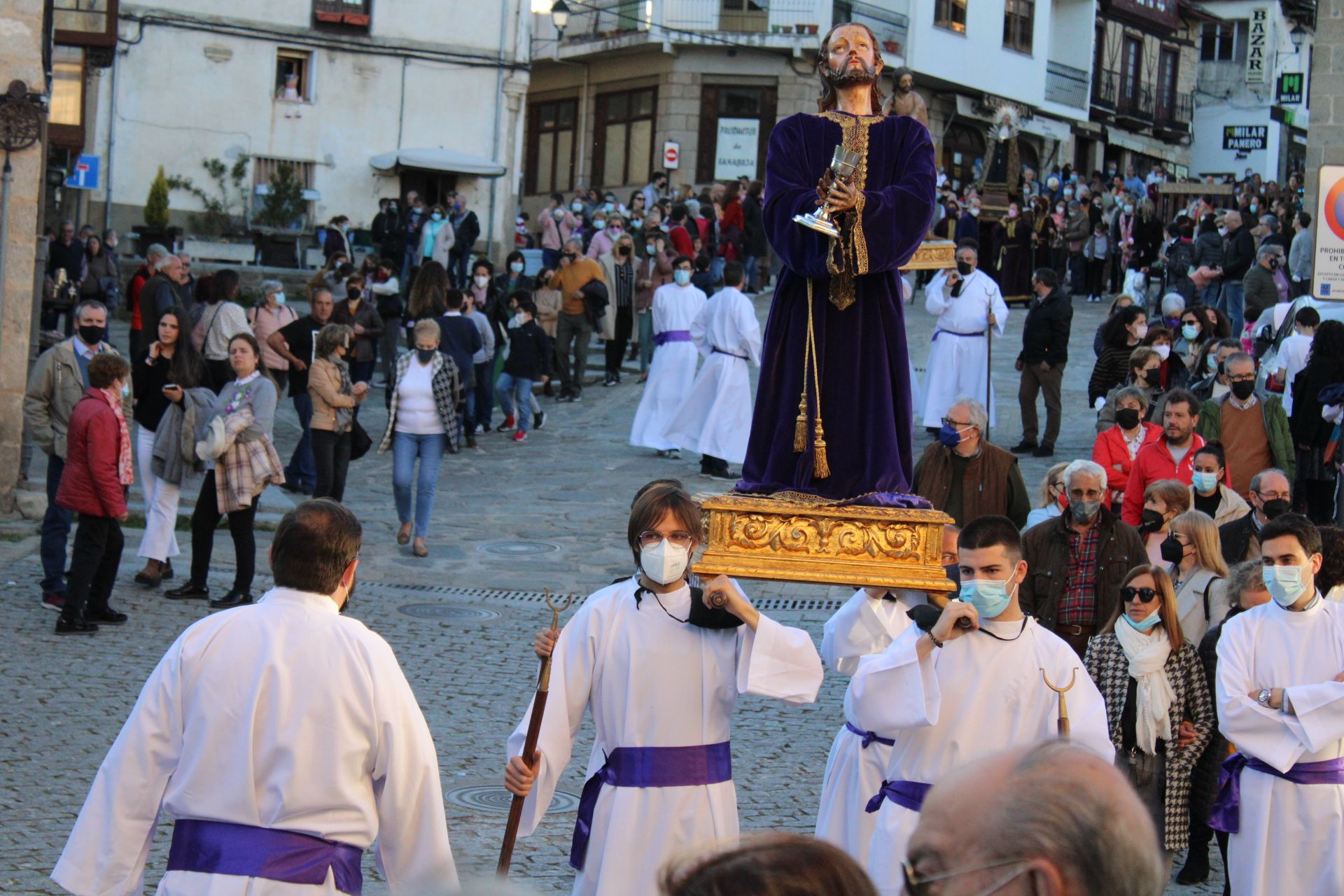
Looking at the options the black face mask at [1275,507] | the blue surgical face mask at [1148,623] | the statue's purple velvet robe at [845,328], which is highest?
the statue's purple velvet robe at [845,328]

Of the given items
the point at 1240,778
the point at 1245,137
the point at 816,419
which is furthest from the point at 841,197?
the point at 1245,137

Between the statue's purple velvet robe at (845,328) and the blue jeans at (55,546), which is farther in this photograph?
the blue jeans at (55,546)

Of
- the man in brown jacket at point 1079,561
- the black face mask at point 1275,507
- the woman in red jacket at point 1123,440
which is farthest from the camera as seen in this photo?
the woman in red jacket at point 1123,440

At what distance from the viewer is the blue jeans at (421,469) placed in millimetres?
13680

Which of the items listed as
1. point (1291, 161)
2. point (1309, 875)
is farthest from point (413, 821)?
Result: point (1291, 161)

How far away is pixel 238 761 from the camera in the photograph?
453 centimetres

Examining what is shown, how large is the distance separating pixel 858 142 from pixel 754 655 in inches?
63.6

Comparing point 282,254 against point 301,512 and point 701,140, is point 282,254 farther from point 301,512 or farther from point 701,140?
point 301,512

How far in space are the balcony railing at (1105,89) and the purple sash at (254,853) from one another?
47698 mm

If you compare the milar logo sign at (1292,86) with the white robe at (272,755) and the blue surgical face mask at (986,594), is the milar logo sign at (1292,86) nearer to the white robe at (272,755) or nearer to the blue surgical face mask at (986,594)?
the blue surgical face mask at (986,594)

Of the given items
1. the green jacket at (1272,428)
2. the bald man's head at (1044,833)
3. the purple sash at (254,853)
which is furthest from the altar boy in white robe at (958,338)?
the bald man's head at (1044,833)

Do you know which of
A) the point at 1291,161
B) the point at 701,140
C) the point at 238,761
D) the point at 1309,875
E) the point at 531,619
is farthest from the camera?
the point at 1291,161

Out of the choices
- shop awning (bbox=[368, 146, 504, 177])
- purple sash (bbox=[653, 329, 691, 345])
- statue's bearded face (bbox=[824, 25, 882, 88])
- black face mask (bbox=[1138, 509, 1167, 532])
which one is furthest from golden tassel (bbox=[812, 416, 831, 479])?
shop awning (bbox=[368, 146, 504, 177])

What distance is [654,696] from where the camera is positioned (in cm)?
524
